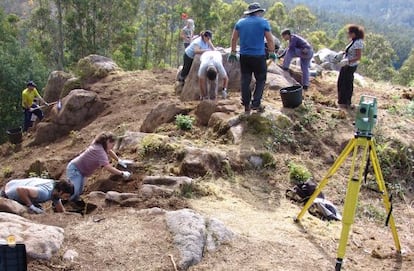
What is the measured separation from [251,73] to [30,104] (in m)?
8.03

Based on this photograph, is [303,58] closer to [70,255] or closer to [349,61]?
[349,61]

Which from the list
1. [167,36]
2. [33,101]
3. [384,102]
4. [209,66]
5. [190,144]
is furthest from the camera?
[167,36]

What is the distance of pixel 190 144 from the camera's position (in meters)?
7.34

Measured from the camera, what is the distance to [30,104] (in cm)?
1341

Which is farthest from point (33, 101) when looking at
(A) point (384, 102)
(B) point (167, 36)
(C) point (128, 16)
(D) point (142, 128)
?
(B) point (167, 36)

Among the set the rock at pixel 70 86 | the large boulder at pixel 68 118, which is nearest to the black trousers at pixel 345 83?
the large boulder at pixel 68 118

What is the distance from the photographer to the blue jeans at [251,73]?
7688 mm

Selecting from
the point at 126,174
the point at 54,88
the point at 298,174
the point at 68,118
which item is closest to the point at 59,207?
the point at 126,174

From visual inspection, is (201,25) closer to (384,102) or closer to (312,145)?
(384,102)

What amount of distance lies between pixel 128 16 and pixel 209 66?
92.8 feet

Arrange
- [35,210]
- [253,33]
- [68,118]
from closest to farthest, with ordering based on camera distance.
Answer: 1. [35,210]
2. [253,33]
3. [68,118]

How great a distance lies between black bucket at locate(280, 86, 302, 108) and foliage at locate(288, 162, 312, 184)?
1748 mm

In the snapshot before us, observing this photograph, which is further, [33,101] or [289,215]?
[33,101]

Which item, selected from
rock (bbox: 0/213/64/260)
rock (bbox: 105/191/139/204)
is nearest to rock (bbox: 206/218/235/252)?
rock (bbox: 105/191/139/204)
